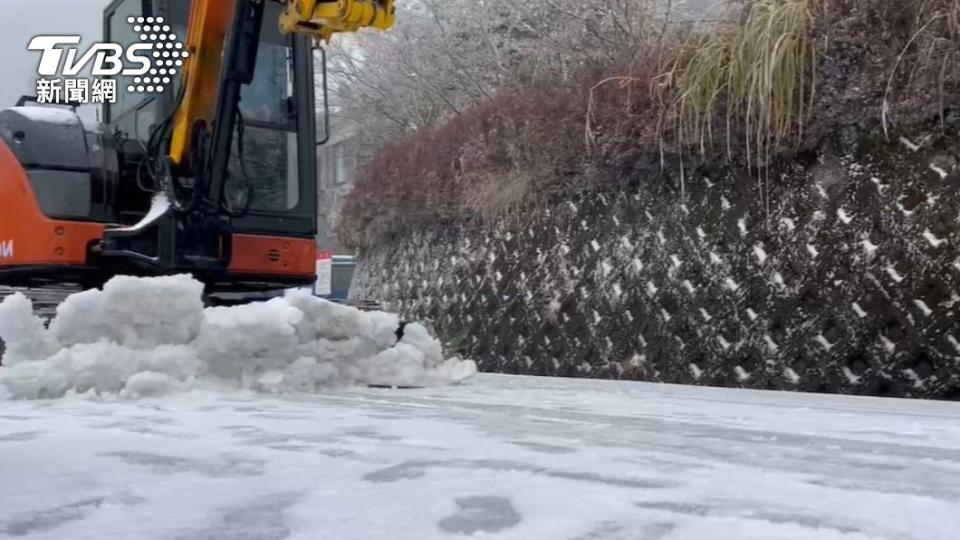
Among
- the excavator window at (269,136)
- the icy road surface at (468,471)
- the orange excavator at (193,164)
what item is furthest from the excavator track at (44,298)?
the icy road surface at (468,471)

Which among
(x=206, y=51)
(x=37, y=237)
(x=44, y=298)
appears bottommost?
(x=44, y=298)

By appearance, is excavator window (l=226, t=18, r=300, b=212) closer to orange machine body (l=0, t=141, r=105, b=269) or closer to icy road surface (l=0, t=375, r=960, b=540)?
orange machine body (l=0, t=141, r=105, b=269)

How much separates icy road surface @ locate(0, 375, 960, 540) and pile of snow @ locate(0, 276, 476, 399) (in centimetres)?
15

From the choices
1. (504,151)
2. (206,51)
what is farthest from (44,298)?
(504,151)

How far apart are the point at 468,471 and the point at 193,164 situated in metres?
2.86

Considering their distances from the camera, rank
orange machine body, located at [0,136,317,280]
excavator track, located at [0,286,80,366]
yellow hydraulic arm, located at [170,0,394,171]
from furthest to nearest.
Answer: orange machine body, located at [0,136,317,280], yellow hydraulic arm, located at [170,0,394,171], excavator track, located at [0,286,80,366]

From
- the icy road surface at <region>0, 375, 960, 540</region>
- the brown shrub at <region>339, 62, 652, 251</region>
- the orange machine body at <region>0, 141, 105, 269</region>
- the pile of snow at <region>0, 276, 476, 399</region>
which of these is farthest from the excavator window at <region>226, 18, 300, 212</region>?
the icy road surface at <region>0, 375, 960, 540</region>

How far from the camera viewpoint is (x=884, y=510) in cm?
161

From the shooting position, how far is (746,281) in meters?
4.60

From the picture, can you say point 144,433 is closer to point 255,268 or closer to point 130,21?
point 255,268

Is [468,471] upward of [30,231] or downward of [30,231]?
downward

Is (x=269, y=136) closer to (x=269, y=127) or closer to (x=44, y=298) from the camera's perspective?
(x=269, y=127)

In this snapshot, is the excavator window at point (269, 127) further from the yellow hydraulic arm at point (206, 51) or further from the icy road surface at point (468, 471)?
the icy road surface at point (468, 471)

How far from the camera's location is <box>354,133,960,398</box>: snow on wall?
3.96 meters
